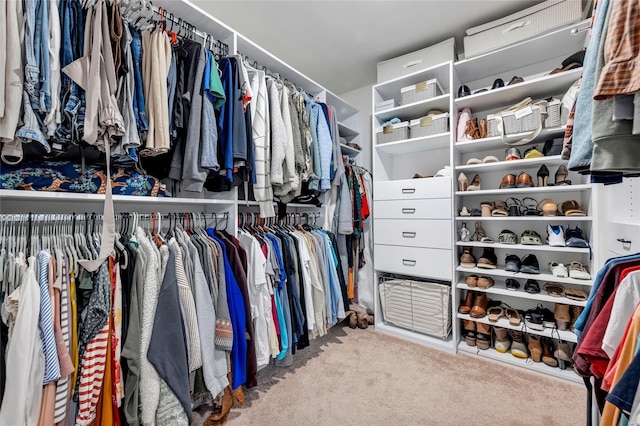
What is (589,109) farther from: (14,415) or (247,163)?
(14,415)

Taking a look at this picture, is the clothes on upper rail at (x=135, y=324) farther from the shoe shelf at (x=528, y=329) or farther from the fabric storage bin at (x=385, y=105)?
the fabric storage bin at (x=385, y=105)

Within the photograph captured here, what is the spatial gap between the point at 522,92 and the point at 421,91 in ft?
2.23

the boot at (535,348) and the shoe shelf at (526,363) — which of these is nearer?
the shoe shelf at (526,363)

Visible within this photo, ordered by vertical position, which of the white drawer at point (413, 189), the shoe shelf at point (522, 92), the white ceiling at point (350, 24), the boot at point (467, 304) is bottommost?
the boot at point (467, 304)

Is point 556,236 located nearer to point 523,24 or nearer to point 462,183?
point 462,183

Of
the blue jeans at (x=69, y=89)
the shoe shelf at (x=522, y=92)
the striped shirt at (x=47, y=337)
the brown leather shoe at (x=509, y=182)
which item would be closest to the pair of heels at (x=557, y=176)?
the brown leather shoe at (x=509, y=182)

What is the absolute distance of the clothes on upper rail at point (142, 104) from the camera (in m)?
0.87

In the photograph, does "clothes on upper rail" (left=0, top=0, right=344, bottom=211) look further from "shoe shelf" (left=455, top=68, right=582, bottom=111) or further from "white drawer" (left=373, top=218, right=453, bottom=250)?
"shoe shelf" (left=455, top=68, right=582, bottom=111)

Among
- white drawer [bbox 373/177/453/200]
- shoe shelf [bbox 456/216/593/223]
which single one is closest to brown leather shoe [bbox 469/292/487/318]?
shoe shelf [bbox 456/216/593/223]

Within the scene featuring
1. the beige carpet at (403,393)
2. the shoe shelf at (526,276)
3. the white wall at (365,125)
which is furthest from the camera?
the white wall at (365,125)

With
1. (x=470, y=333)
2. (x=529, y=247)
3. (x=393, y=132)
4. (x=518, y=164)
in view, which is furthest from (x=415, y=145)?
(x=470, y=333)

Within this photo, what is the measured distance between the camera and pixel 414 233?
2.20m

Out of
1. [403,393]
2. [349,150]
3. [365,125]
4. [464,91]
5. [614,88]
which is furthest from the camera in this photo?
[365,125]

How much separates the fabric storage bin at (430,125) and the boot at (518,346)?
155 cm
